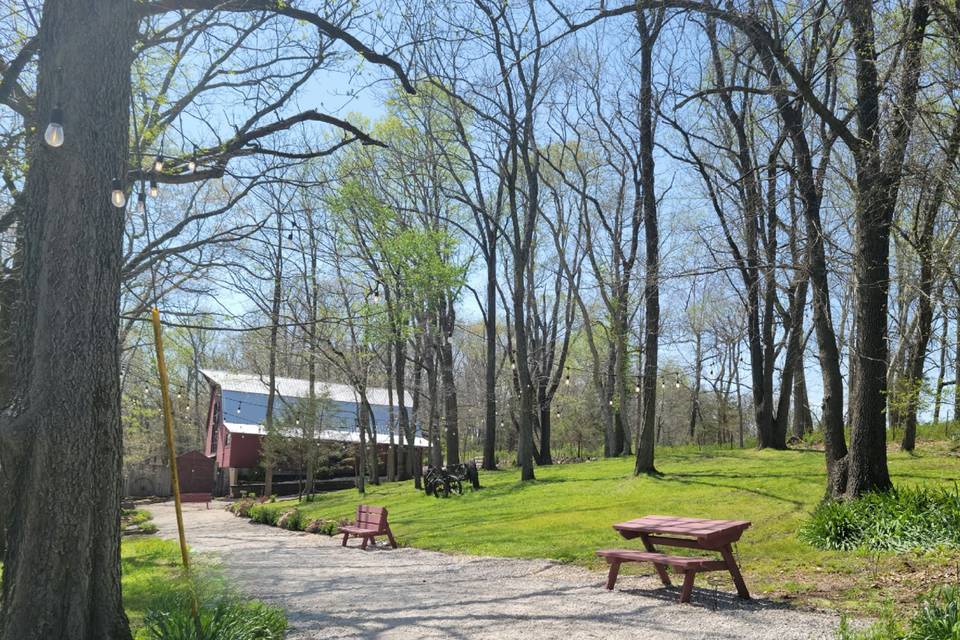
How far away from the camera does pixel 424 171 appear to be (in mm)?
28703

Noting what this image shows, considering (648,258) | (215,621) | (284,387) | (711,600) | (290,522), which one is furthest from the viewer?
(284,387)

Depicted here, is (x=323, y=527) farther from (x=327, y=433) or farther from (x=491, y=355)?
(x=327, y=433)

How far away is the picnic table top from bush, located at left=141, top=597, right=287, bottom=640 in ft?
12.4

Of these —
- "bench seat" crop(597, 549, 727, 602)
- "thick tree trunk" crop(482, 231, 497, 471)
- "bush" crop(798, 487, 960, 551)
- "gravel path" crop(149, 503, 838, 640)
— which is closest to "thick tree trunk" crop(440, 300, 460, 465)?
"thick tree trunk" crop(482, 231, 497, 471)

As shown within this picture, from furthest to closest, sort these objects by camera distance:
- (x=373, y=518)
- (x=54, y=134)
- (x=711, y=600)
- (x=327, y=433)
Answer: (x=327, y=433) < (x=373, y=518) < (x=711, y=600) < (x=54, y=134)

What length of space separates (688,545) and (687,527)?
244 mm

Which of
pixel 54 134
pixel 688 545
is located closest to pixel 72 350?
pixel 54 134

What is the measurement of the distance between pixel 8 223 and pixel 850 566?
11.4m

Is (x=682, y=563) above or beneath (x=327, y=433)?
above

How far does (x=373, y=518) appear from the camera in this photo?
14289mm

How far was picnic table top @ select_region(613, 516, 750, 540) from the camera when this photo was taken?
6832 millimetres

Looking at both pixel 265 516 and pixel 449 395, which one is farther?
pixel 449 395

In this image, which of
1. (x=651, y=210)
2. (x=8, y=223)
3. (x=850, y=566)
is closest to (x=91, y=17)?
(x=8, y=223)

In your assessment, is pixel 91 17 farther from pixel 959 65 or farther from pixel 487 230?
pixel 487 230
